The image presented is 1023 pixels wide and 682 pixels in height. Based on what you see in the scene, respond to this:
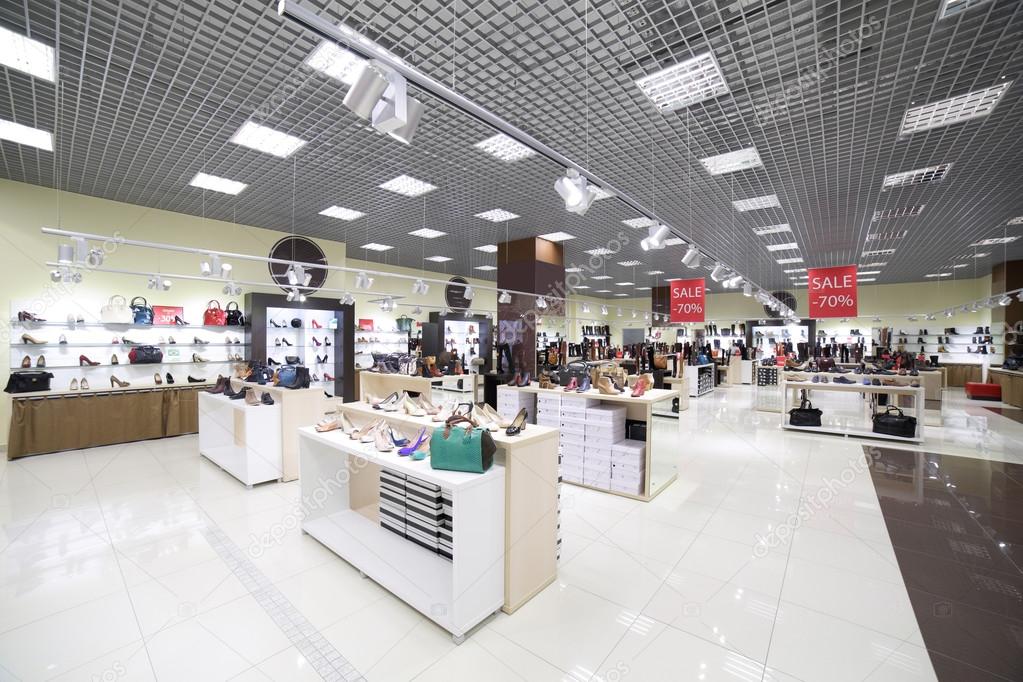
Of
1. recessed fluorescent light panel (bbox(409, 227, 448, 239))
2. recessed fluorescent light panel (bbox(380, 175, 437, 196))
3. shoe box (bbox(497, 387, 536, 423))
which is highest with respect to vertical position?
recessed fluorescent light panel (bbox(409, 227, 448, 239))

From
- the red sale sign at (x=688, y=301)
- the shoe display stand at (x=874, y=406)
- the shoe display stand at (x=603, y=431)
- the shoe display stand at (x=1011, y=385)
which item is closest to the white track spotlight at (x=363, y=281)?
the shoe display stand at (x=603, y=431)

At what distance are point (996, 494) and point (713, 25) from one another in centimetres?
599

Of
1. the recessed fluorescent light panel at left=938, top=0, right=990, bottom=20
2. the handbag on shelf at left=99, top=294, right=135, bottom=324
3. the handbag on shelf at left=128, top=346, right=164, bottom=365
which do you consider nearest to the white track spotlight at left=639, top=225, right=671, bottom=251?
the recessed fluorescent light panel at left=938, top=0, right=990, bottom=20

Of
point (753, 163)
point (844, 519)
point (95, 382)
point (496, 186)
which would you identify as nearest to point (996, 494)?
point (844, 519)

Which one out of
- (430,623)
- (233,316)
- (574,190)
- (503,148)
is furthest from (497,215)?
(430,623)

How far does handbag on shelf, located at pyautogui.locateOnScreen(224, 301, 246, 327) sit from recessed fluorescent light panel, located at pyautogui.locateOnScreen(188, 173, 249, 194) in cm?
265

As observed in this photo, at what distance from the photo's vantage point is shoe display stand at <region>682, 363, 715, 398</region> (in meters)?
12.8

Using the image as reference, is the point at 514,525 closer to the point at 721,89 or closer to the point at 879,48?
the point at 721,89

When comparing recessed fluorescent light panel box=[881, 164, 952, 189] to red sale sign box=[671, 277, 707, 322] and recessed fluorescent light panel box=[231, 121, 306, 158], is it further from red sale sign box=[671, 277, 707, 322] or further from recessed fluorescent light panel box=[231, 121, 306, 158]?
recessed fluorescent light panel box=[231, 121, 306, 158]

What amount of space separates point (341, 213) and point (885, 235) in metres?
11.3

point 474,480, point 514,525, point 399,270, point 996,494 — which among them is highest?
point 399,270

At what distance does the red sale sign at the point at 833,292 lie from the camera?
853 cm

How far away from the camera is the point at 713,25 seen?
308cm

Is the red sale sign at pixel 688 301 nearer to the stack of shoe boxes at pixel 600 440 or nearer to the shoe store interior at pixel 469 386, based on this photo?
the shoe store interior at pixel 469 386
